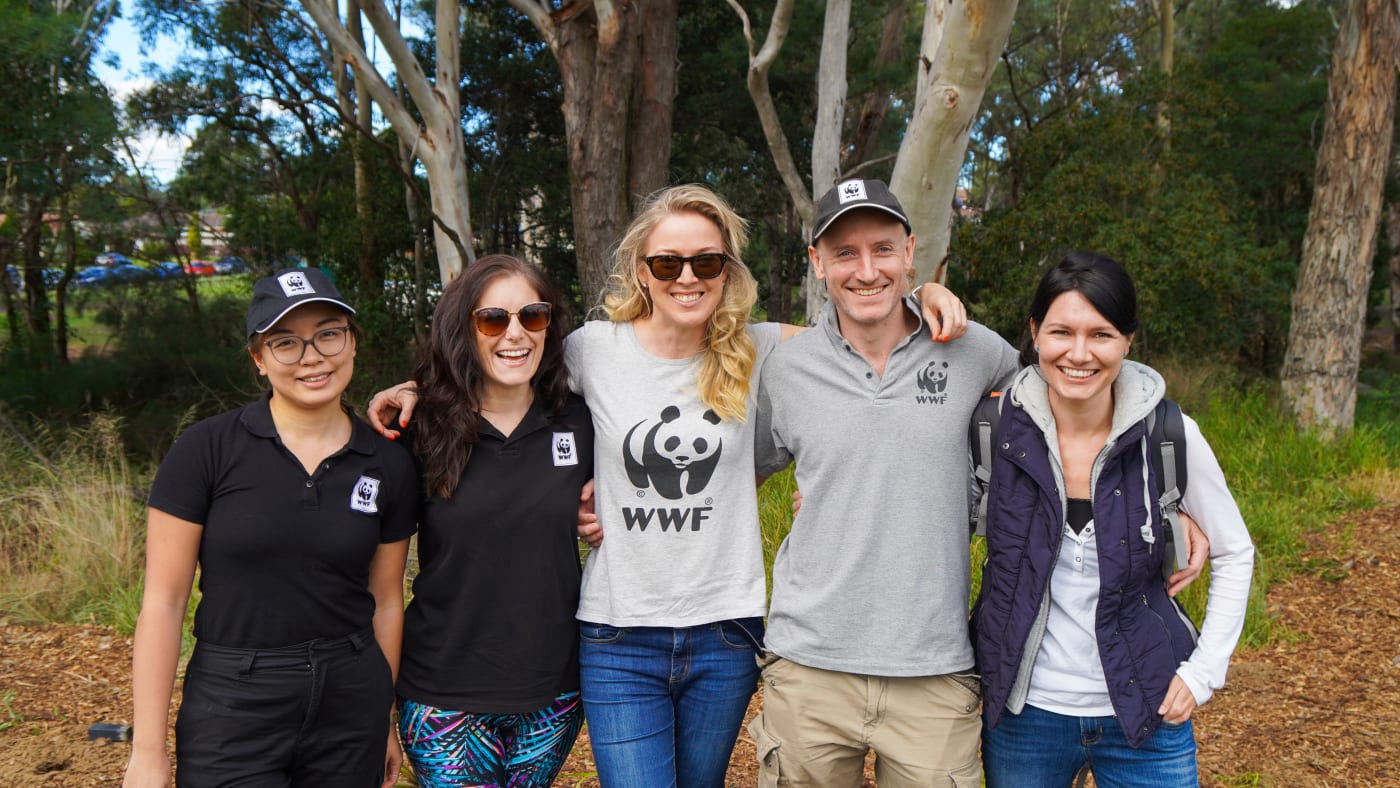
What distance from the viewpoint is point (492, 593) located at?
8.32ft

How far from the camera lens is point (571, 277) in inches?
595

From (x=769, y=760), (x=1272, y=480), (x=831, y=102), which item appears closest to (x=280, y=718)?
(x=769, y=760)

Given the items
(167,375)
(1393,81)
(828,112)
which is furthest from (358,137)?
(1393,81)

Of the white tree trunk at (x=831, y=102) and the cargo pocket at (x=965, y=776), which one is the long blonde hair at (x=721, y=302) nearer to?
the cargo pocket at (x=965, y=776)

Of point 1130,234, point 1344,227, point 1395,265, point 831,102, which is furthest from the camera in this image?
point 1395,265

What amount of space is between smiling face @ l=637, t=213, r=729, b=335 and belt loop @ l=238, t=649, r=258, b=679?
1339 mm

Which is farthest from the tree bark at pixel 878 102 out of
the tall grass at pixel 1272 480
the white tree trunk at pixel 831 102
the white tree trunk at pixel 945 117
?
the white tree trunk at pixel 945 117

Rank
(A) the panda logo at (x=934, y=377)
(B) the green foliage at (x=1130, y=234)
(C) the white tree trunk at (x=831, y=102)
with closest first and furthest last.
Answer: (A) the panda logo at (x=934, y=377)
(C) the white tree trunk at (x=831, y=102)
(B) the green foliage at (x=1130, y=234)

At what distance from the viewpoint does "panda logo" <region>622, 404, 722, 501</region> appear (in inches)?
105

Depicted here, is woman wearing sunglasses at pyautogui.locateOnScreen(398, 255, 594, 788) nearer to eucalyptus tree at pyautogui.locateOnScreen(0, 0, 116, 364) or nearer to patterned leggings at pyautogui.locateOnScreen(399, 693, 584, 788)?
patterned leggings at pyautogui.locateOnScreen(399, 693, 584, 788)

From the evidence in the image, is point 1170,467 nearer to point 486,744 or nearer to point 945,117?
point 486,744

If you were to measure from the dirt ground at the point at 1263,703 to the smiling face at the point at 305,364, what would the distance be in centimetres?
237

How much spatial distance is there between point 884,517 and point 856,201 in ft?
2.70

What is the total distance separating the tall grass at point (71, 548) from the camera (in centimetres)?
584
